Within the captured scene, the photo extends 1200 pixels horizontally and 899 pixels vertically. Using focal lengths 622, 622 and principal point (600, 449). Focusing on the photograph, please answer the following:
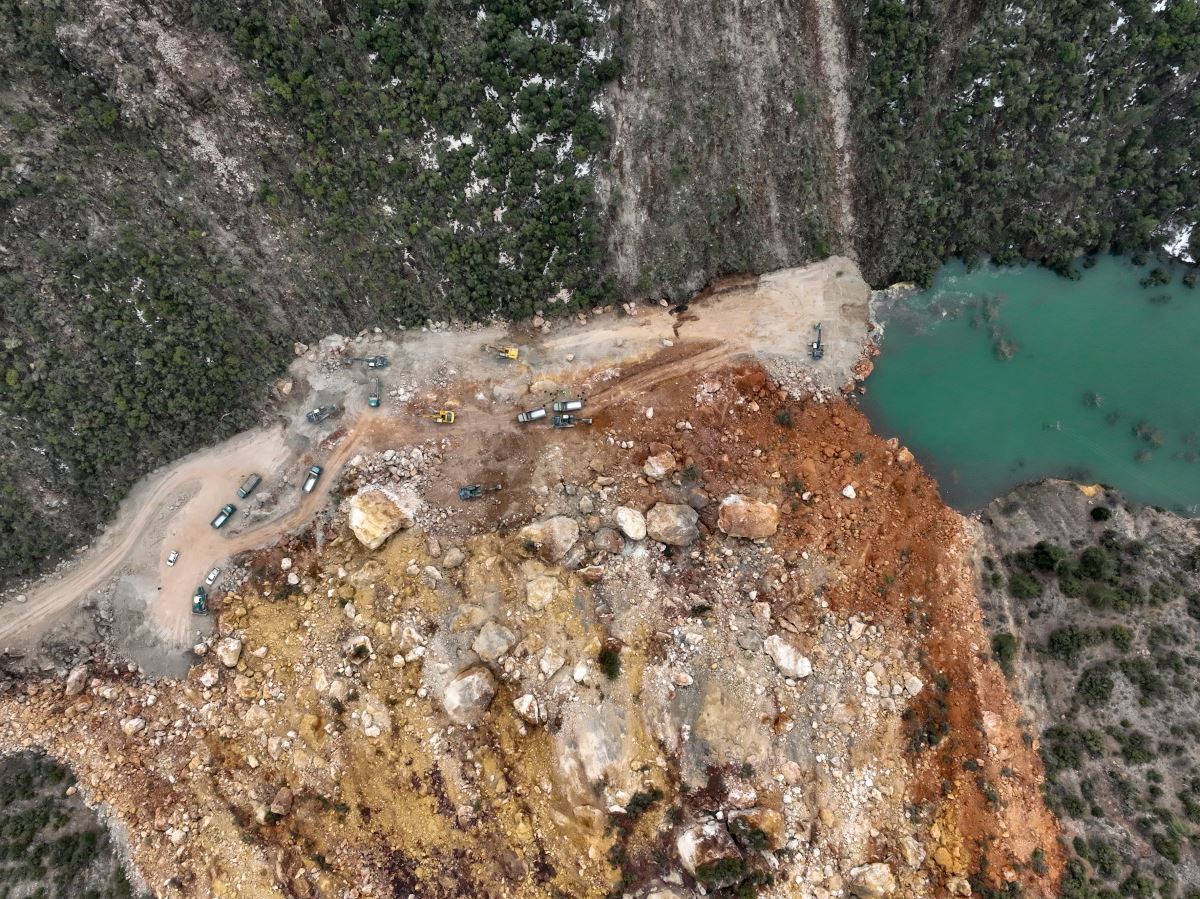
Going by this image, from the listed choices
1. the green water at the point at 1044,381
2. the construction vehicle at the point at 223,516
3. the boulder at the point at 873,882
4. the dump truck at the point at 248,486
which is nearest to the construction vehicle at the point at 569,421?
the dump truck at the point at 248,486

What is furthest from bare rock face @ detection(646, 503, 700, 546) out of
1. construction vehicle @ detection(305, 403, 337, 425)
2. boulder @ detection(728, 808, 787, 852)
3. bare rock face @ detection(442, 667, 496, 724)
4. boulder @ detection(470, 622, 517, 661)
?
construction vehicle @ detection(305, 403, 337, 425)

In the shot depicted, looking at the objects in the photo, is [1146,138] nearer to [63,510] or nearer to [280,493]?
[280,493]

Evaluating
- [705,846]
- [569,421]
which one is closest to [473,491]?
[569,421]

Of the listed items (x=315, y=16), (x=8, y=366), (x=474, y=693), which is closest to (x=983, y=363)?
(x=474, y=693)

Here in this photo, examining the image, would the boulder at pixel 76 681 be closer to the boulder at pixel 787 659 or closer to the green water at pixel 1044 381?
the boulder at pixel 787 659

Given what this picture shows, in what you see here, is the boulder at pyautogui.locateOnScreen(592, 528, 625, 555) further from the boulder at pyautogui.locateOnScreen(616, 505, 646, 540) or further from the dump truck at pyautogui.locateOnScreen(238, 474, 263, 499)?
the dump truck at pyautogui.locateOnScreen(238, 474, 263, 499)

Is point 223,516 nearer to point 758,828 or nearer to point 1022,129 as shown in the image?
point 758,828
